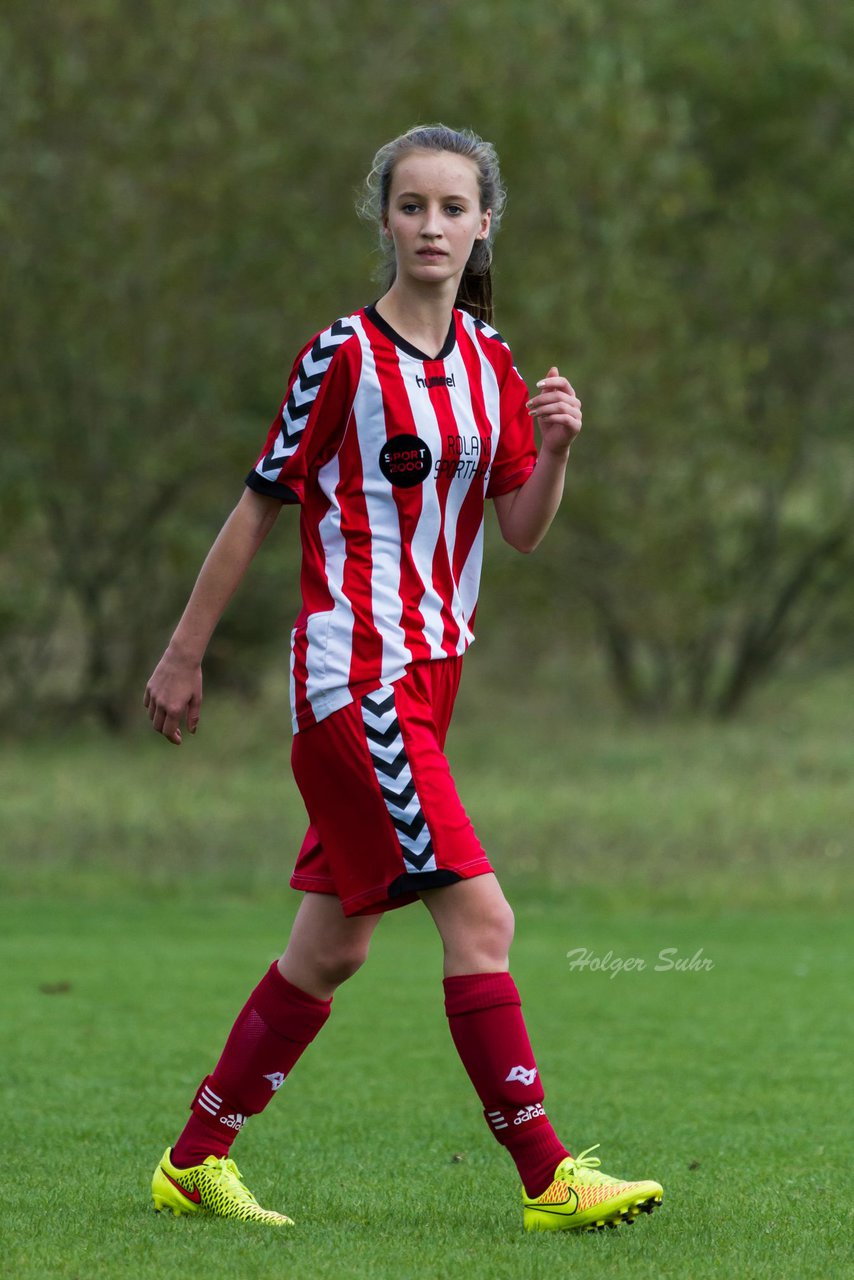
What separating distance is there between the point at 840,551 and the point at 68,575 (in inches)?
380

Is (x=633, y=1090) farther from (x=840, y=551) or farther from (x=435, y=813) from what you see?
(x=840, y=551)

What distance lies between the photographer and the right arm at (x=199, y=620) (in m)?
3.89

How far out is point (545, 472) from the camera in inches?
162

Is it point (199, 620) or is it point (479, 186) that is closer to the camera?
point (199, 620)

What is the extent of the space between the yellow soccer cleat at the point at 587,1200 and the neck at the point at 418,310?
1753mm

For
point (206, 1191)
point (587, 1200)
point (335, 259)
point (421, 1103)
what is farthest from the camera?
point (335, 259)

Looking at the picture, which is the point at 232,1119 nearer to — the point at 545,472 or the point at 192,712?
the point at 192,712

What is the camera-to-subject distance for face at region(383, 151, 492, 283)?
3967 mm

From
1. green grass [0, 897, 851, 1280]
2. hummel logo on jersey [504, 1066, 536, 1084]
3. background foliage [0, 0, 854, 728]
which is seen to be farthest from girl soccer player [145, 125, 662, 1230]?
background foliage [0, 0, 854, 728]

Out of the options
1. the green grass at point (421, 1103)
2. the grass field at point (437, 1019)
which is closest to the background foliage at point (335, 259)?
the grass field at point (437, 1019)

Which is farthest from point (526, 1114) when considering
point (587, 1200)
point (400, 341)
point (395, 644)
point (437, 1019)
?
point (437, 1019)

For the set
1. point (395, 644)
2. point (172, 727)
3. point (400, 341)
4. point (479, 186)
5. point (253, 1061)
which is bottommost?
point (253, 1061)

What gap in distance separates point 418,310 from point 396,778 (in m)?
1.04

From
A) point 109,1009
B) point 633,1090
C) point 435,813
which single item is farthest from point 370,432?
point 109,1009
